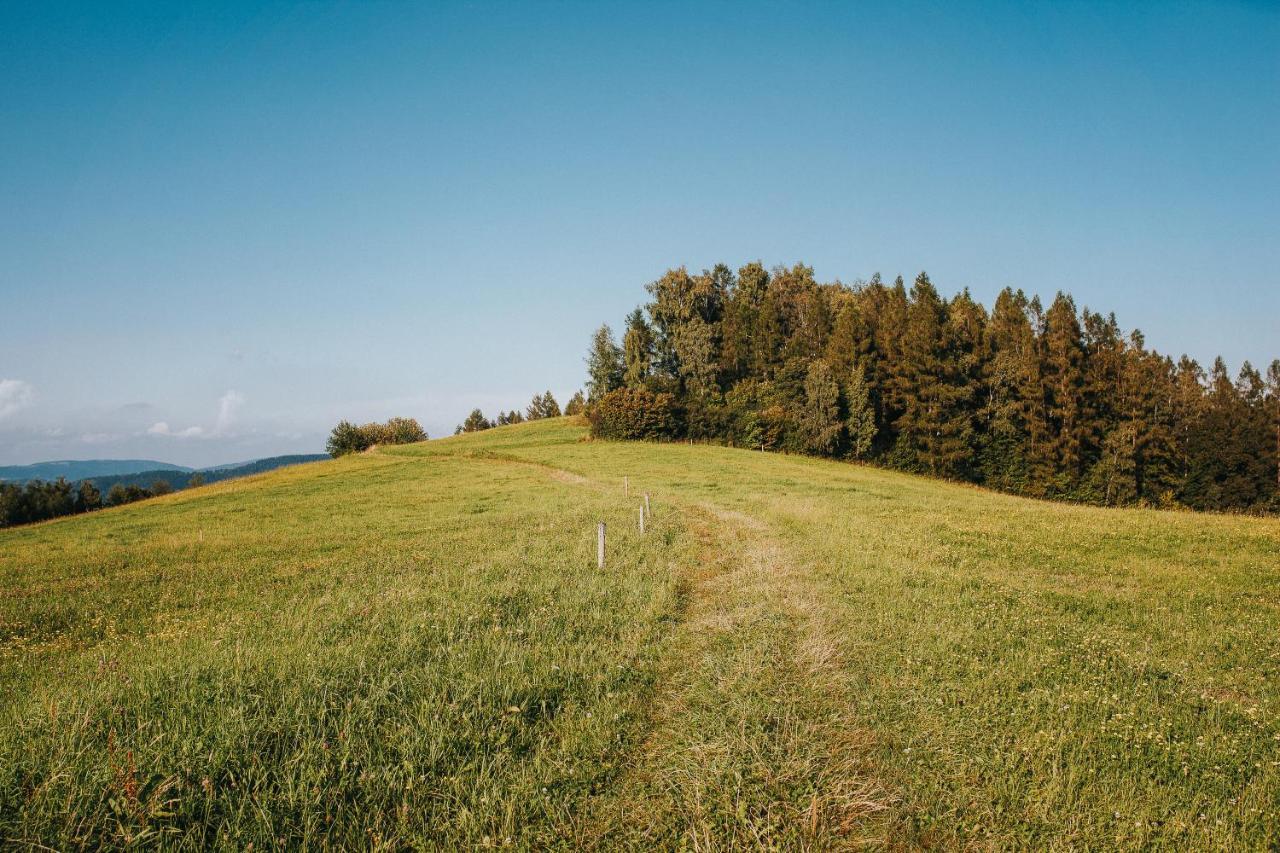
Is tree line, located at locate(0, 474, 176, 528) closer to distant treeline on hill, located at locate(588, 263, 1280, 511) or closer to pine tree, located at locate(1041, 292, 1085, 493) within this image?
distant treeline on hill, located at locate(588, 263, 1280, 511)

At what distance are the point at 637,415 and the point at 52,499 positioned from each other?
305 ft

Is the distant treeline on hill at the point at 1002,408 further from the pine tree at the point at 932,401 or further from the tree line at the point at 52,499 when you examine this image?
the tree line at the point at 52,499

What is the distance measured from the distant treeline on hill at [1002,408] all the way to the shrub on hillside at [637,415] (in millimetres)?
180

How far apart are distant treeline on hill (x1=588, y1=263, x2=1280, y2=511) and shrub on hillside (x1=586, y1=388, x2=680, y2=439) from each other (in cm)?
Answer: 18

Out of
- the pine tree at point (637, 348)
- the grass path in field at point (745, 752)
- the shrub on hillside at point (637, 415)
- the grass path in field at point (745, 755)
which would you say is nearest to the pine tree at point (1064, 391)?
the shrub on hillside at point (637, 415)

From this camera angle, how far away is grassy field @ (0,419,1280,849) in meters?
4.64

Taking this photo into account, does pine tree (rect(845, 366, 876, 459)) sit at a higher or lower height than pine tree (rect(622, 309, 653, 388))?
lower

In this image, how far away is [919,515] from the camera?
21016mm

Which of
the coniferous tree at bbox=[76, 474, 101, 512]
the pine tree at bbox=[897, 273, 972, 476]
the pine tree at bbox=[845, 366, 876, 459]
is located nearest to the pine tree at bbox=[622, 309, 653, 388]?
the pine tree at bbox=[845, 366, 876, 459]

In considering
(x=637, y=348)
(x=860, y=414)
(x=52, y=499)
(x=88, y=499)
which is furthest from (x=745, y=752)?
(x=52, y=499)

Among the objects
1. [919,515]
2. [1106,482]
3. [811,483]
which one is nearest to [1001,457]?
[1106,482]

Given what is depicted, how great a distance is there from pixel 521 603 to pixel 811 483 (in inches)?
1189

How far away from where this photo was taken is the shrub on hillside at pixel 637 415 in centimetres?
6938

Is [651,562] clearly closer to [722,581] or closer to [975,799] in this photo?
[722,581]
